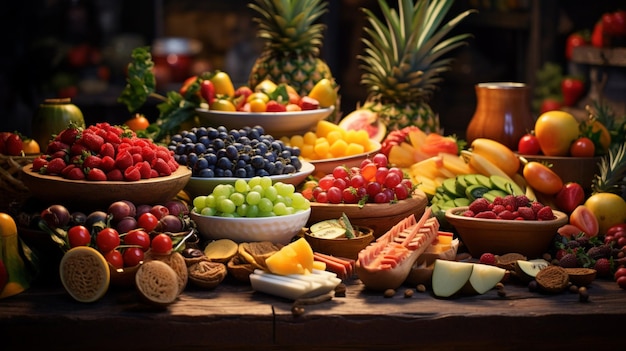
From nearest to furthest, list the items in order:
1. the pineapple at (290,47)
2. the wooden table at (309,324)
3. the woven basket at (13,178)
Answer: the wooden table at (309,324)
the woven basket at (13,178)
the pineapple at (290,47)

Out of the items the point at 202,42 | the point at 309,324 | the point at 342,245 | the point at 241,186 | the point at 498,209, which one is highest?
the point at 202,42

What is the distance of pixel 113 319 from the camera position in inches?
97.3

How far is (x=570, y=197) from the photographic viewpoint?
348cm

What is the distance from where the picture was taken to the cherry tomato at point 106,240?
262cm

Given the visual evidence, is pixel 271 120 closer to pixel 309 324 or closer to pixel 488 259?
pixel 488 259

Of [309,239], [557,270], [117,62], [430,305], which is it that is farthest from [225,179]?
[117,62]

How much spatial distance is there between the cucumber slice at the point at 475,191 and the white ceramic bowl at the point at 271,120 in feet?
2.66

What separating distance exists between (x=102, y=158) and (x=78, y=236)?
0.33 meters

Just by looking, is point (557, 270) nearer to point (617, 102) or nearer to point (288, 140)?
point (288, 140)

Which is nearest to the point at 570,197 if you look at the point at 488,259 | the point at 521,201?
the point at 521,201

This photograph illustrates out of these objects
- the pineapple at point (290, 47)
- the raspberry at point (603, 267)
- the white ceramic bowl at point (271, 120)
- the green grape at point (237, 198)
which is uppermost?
the pineapple at point (290, 47)

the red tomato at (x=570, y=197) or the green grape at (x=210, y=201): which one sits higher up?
the green grape at (x=210, y=201)

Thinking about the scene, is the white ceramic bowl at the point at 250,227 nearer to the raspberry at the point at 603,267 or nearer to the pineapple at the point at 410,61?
the raspberry at the point at 603,267

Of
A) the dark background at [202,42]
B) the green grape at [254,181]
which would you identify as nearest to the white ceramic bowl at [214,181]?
the green grape at [254,181]
